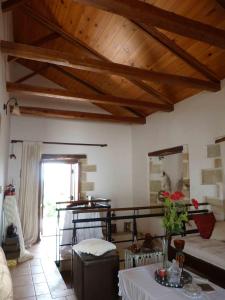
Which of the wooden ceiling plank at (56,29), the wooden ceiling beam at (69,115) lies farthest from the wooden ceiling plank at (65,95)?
the wooden ceiling beam at (69,115)

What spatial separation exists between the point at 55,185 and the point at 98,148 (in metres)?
1.43

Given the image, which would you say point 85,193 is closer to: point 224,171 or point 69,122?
point 69,122

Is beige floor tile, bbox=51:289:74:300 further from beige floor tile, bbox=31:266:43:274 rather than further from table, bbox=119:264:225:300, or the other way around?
table, bbox=119:264:225:300

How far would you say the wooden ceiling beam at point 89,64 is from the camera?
2953 mm

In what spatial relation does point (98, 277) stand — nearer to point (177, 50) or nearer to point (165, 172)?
point (177, 50)

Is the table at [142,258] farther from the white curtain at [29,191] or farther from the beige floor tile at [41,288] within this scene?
the white curtain at [29,191]

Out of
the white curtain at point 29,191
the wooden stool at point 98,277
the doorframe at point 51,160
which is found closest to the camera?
the wooden stool at point 98,277

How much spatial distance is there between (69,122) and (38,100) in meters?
0.90

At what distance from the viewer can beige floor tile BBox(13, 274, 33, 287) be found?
3014 millimetres

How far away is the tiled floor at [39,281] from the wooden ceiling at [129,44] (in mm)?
2801

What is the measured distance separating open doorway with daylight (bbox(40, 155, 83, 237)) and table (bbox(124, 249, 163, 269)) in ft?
10.7

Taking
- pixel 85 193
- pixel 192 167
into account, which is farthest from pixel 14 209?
pixel 192 167

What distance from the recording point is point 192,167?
4355 mm

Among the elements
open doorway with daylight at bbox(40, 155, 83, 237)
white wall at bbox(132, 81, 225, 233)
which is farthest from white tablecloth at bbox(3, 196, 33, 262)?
white wall at bbox(132, 81, 225, 233)
